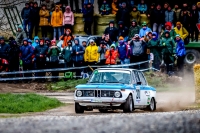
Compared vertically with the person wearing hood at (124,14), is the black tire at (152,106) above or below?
below

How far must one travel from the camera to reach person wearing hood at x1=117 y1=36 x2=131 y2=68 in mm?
25359

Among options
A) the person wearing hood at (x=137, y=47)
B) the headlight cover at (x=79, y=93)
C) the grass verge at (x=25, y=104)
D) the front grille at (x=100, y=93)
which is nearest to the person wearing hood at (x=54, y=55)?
the person wearing hood at (x=137, y=47)

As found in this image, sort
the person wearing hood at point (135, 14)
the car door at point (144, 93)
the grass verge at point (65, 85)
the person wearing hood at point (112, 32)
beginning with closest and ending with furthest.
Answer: the car door at point (144, 93), the grass verge at point (65, 85), the person wearing hood at point (112, 32), the person wearing hood at point (135, 14)

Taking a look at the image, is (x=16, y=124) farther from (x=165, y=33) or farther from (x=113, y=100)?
(x=165, y=33)

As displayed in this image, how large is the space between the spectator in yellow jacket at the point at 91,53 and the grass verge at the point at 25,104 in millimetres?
6924

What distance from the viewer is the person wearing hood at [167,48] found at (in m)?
26.0

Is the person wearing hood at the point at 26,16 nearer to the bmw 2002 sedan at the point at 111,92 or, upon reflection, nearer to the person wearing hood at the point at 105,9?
the person wearing hood at the point at 105,9

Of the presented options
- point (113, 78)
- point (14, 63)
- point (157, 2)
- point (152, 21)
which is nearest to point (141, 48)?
point (152, 21)

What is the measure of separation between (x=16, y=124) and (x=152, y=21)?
26395 millimetres

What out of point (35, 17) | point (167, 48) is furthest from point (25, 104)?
point (35, 17)

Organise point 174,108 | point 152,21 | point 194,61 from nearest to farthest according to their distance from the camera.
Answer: point 174,108 → point 152,21 → point 194,61

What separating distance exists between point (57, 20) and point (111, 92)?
14.1 metres

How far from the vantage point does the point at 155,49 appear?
26172 millimetres

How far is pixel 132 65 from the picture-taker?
26078 millimetres
